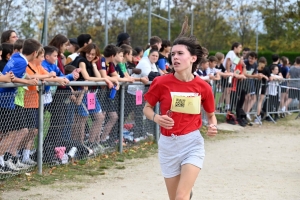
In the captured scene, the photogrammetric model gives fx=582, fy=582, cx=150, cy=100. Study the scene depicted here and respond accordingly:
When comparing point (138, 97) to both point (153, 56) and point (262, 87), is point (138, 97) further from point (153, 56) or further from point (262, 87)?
point (262, 87)

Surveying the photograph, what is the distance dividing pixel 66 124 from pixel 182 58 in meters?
3.80

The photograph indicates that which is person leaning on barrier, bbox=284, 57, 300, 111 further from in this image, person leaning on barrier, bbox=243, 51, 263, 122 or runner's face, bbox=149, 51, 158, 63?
runner's face, bbox=149, 51, 158, 63

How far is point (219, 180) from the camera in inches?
331

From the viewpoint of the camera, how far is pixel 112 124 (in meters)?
10.2

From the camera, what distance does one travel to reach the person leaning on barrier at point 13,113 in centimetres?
738

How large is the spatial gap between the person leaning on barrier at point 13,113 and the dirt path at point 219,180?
63 centimetres

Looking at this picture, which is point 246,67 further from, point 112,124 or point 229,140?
point 112,124

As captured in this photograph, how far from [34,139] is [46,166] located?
61cm

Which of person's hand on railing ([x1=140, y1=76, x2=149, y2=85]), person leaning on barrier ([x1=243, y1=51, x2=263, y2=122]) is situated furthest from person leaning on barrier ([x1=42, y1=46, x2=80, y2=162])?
person leaning on barrier ([x1=243, y1=51, x2=263, y2=122])

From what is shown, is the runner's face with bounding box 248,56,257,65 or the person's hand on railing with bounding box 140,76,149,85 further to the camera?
the runner's face with bounding box 248,56,257,65

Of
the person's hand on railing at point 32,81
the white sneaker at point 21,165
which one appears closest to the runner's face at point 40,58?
the person's hand on railing at point 32,81

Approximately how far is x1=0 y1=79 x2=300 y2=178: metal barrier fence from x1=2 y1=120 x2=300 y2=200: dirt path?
2.20 feet

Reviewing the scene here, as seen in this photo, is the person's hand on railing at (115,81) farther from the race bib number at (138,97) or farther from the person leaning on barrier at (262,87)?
the person leaning on barrier at (262,87)

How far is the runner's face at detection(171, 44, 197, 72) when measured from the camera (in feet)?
17.4
